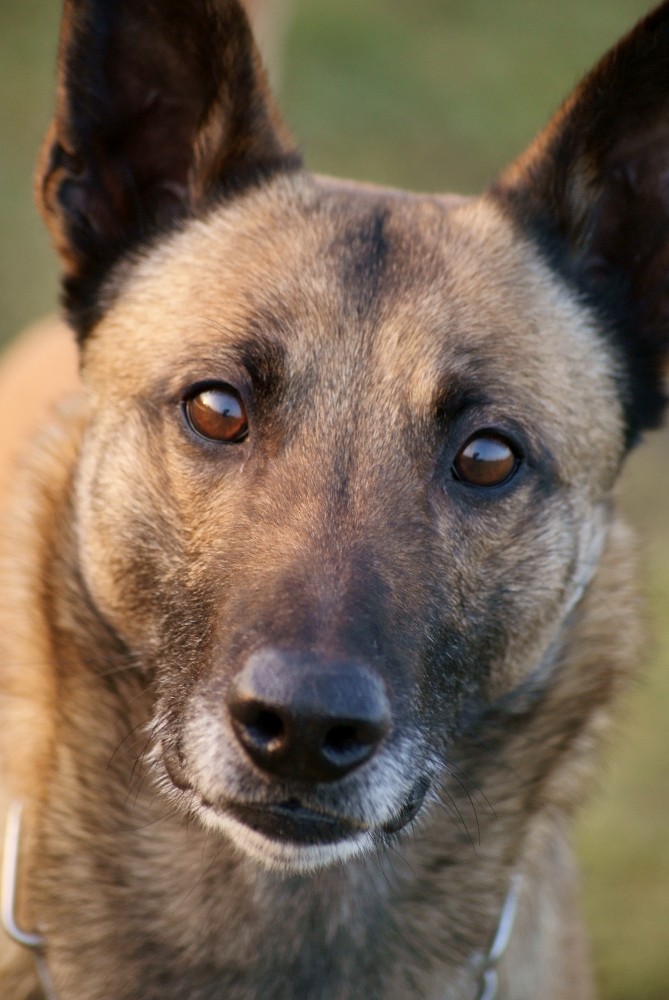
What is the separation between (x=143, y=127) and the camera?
135 inches

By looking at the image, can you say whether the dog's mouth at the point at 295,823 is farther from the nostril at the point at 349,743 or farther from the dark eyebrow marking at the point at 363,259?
the dark eyebrow marking at the point at 363,259

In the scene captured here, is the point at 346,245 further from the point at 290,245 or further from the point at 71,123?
the point at 71,123

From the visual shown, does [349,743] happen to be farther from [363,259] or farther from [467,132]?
[467,132]

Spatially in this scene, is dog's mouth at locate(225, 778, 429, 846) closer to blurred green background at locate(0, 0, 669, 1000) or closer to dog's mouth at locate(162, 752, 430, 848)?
dog's mouth at locate(162, 752, 430, 848)

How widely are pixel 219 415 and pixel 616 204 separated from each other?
55.8 inches

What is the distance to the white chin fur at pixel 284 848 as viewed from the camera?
8.94ft

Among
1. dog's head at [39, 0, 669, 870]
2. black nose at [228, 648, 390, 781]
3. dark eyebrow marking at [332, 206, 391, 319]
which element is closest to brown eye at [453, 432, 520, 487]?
dog's head at [39, 0, 669, 870]

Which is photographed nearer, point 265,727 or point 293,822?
point 265,727

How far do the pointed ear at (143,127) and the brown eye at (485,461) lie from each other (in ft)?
3.51

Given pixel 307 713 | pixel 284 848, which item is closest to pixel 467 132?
pixel 284 848

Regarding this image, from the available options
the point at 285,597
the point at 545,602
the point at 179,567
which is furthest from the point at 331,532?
the point at 545,602

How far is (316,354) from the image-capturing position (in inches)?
116

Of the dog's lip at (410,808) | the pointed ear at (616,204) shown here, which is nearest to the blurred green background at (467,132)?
the pointed ear at (616,204)

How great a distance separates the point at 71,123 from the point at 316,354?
96 centimetres
